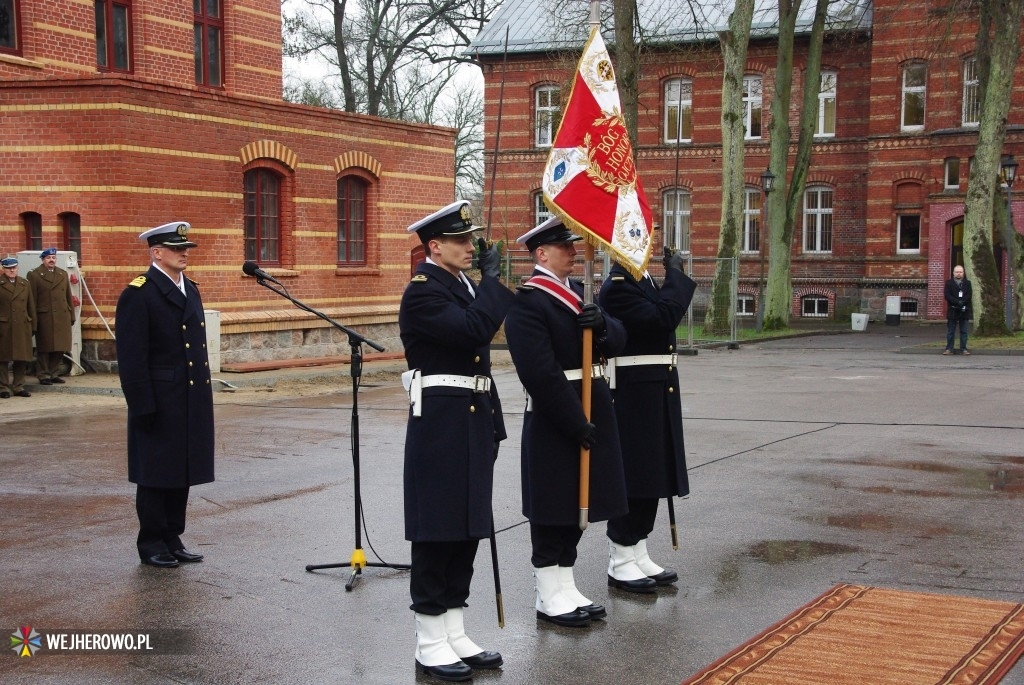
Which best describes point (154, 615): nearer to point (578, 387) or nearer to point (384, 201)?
point (578, 387)

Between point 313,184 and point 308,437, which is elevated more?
point 313,184

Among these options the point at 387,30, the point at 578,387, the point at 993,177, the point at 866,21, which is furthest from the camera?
the point at 387,30

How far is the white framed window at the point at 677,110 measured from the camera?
41.0 metres

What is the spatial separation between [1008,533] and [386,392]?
1093 centimetres

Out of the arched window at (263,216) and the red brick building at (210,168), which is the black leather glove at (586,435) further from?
the arched window at (263,216)

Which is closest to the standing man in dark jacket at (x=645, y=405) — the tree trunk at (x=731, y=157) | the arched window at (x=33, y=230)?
the arched window at (x=33, y=230)

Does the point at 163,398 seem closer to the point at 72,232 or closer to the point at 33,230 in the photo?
the point at 72,232

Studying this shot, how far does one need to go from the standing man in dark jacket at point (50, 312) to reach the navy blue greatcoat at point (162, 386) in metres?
10.8

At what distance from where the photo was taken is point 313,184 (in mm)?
21953

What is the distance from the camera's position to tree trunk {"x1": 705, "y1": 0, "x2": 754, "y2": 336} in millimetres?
28906

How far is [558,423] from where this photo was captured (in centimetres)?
596

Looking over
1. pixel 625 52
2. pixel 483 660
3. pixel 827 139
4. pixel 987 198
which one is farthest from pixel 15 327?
pixel 827 139

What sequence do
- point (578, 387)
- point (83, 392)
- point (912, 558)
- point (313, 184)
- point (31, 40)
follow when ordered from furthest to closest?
1. point (313, 184)
2. point (31, 40)
3. point (83, 392)
4. point (912, 558)
5. point (578, 387)

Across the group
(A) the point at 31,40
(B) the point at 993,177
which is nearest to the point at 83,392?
(A) the point at 31,40
